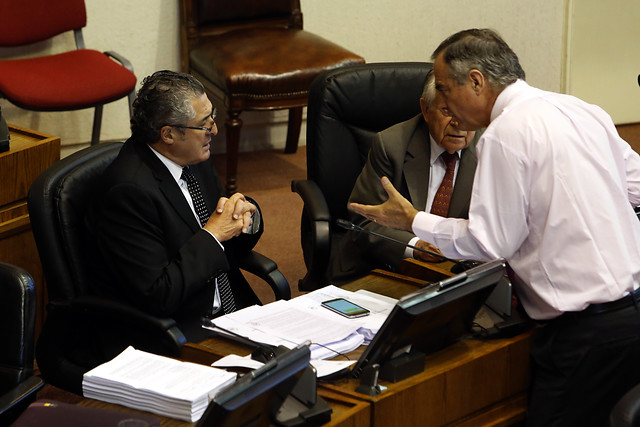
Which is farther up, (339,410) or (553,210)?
(553,210)

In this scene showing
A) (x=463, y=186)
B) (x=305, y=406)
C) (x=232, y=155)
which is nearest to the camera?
(x=305, y=406)

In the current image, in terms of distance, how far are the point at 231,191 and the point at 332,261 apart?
1691mm

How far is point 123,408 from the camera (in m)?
1.83

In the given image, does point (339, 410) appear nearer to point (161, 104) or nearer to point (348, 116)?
point (161, 104)

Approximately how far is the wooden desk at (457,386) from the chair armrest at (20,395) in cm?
34

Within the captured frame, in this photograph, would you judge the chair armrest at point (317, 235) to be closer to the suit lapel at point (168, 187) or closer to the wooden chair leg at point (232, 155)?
the suit lapel at point (168, 187)

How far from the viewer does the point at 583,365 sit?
6.79 feet

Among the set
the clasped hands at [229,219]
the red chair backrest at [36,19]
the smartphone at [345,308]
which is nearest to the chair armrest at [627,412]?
the smartphone at [345,308]

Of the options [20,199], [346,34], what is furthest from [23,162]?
[346,34]

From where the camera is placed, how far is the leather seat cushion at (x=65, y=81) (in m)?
4.07

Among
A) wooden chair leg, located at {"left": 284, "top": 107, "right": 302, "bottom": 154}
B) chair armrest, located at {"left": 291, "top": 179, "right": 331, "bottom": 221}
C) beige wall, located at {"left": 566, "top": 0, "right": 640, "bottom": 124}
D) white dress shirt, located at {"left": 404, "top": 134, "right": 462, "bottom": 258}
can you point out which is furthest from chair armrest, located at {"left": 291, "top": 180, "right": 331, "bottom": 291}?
beige wall, located at {"left": 566, "top": 0, "right": 640, "bottom": 124}

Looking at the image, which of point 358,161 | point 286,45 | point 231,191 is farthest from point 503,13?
point 358,161

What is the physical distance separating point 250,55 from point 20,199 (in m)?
1.71

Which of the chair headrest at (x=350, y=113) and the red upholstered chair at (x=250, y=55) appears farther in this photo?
the red upholstered chair at (x=250, y=55)
